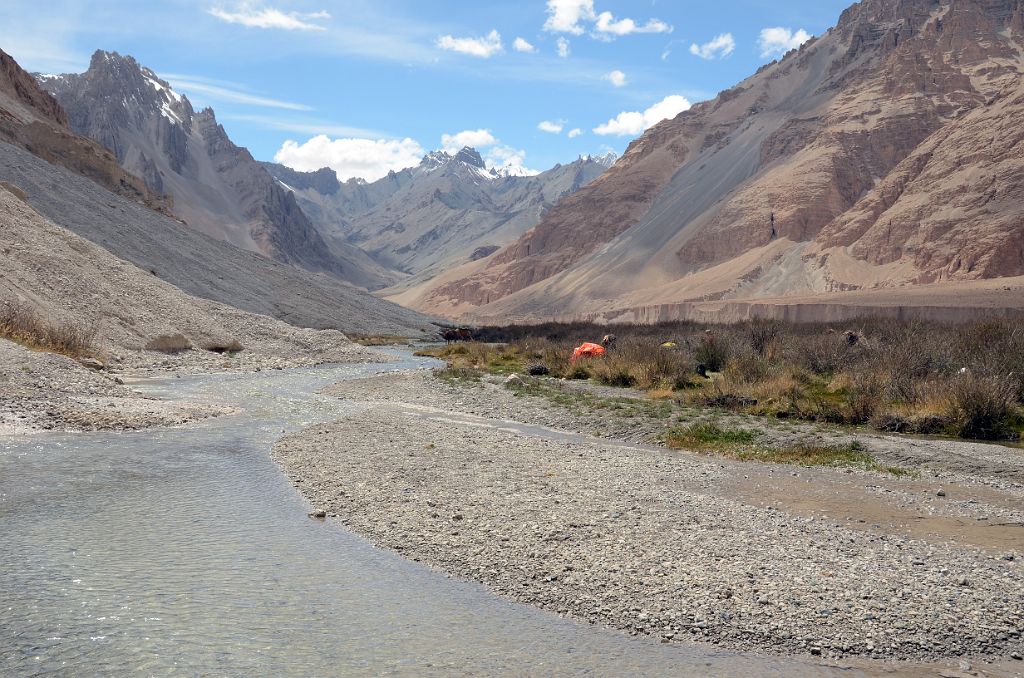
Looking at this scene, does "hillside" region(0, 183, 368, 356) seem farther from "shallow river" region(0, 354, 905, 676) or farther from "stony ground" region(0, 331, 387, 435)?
"shallow river" region(0, 354, 905, 676)

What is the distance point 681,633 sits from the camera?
7.29 metres

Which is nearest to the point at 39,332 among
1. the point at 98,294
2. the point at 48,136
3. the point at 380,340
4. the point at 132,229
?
the point at 98,294

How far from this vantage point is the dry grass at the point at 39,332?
77.9 feet

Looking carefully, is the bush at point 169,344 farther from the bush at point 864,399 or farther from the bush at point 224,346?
the bush at point 864,399

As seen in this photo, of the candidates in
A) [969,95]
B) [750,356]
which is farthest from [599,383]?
[969,95]

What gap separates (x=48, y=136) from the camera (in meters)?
66.0

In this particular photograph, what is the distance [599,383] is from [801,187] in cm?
9309

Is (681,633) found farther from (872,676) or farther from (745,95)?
(745,95)

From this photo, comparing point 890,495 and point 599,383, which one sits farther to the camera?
point 599,383

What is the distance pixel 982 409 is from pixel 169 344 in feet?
101

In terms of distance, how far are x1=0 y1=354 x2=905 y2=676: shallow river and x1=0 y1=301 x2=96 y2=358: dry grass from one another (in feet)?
45.1

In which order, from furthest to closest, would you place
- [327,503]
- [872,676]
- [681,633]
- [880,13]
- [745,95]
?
[745,95] → [880,13] → [327,503] → [681,633] → [872,676]

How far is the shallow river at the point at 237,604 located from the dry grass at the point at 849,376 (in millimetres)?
14817

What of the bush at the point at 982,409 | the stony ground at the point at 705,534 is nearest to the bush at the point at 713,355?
the bush at the point at 982,409
